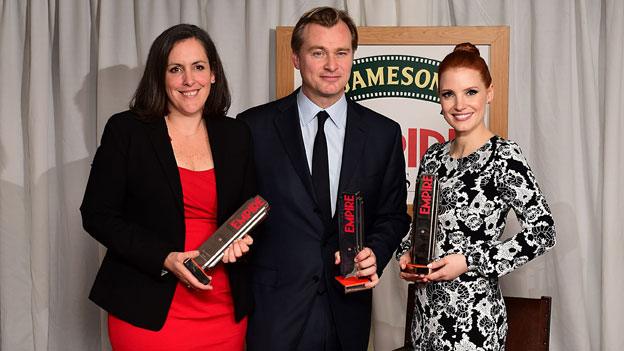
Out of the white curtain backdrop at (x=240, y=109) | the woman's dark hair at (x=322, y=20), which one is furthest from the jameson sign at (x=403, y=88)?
the woman's dark hair at (x=322, y=20)

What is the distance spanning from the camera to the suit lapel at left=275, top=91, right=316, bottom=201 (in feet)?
7.22

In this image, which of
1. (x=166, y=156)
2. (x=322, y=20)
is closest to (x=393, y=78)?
(x=322, y=20)

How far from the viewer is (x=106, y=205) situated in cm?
200

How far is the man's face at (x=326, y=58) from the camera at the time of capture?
2234 mm

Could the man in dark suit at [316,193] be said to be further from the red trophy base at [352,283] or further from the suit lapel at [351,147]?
the red trophy base at [352,283]

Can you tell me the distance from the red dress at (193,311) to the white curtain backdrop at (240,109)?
4.20ft

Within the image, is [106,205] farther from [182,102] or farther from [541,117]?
[541,117]

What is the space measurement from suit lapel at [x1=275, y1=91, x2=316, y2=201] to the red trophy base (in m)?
0.28

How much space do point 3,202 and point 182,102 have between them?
5.23 feet

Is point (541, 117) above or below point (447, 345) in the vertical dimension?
above

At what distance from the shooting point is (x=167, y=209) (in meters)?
2.00

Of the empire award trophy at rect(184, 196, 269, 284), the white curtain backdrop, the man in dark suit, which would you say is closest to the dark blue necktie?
the man in dark suit

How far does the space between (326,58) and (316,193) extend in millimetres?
418

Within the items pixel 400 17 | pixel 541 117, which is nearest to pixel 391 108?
pixel 400 17
